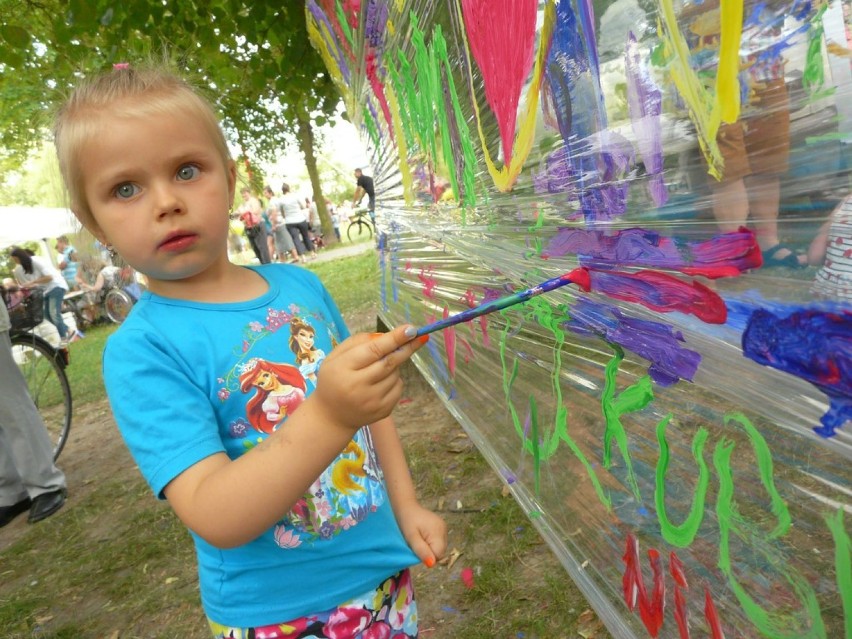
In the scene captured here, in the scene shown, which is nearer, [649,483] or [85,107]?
[649,483]

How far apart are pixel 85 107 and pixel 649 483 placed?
3.30 feet

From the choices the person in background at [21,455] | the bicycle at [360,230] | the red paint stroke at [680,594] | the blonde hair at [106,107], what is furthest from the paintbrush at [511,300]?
the bicycle at [360,230]

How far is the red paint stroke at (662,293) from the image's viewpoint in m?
0.60

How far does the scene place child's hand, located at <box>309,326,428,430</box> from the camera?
0.79 metres

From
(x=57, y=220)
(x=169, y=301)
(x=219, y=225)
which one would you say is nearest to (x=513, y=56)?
(x=219, y=225)

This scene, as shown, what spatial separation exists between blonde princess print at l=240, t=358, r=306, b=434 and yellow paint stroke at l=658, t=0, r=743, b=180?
719 millimetres

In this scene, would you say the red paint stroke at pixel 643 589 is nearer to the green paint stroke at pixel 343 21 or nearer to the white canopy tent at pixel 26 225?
the green paint stroke at pixel 343 21

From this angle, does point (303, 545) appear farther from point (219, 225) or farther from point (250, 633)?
point (219, 225)

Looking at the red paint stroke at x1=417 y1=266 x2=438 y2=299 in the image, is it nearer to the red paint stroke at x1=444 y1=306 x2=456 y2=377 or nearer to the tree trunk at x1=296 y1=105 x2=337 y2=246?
the red paint stroke at x1=444 y1=306 x2=456 y2=377

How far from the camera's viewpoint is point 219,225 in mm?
1072

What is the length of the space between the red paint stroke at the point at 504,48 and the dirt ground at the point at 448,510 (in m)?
1.37

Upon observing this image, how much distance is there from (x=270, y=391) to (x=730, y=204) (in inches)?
29.5

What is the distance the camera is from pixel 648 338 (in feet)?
2.42

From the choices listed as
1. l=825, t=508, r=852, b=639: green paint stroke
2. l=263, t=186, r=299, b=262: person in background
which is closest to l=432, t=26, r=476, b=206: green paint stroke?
l=825, t=508, r=852, b=639: green paint stroke
